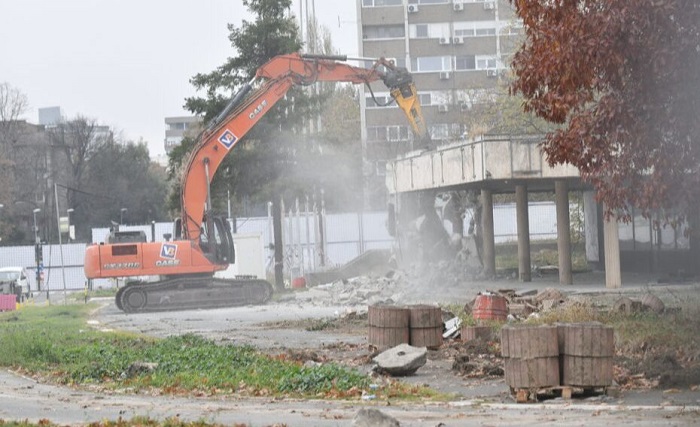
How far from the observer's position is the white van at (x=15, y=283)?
68875 millimetres

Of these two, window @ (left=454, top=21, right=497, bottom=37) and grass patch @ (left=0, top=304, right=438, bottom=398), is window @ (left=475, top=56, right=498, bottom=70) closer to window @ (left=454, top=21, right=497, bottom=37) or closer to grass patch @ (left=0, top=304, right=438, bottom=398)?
window @ (left=454, top=21, right=497, bottom=37)

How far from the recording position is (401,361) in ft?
66.6

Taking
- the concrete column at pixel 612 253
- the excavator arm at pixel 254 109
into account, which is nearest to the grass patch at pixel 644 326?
the concrete column at pixel 612 253

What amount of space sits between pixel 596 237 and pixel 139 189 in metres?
72.2

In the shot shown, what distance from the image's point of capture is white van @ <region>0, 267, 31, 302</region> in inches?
2712

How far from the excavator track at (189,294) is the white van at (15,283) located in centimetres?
2448

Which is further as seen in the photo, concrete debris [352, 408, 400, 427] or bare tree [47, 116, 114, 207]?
bare tree [47, 116, 114, 207]

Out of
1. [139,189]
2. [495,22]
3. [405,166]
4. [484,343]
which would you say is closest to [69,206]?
[139,189]

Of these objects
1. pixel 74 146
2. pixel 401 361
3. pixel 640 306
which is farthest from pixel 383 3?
pixel 401 361

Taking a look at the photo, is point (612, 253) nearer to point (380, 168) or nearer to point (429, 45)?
point (380, 168)

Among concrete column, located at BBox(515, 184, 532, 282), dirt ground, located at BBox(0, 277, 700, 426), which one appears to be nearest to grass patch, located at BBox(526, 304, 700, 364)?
dirt ground, located at BBox(0, 277, 700, 426)

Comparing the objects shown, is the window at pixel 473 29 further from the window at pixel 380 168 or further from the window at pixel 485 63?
the window at pixel 380 168

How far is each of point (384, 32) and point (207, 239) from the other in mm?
50148

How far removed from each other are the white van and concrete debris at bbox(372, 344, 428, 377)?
50.8 m
